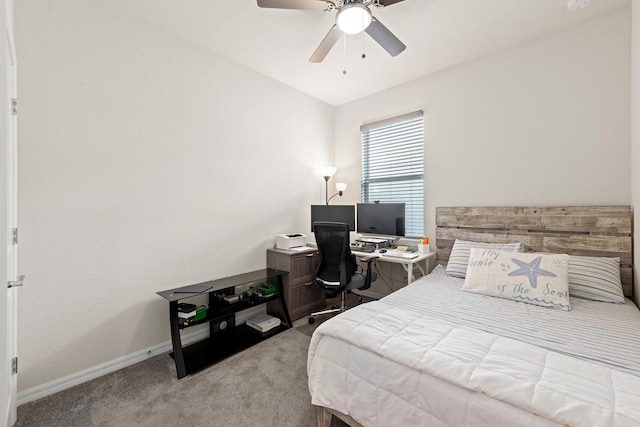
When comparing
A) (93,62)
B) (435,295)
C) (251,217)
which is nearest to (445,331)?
(435,295)

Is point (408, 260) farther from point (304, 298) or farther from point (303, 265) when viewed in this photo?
point (304, 298)

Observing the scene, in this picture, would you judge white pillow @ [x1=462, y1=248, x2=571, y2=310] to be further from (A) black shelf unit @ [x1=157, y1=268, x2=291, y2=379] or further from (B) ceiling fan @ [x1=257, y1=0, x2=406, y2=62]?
(B) ceiling fan @ [x1=257, y1=0, x2=406, y2=62]

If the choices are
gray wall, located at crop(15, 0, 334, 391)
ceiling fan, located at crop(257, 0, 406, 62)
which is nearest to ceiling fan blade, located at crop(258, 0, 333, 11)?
ceiling fan, located at crop(257, 0, 406, 62)

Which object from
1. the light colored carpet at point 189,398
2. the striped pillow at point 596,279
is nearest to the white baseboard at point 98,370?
the light colored carpet at point 189,398

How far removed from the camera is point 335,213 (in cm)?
349

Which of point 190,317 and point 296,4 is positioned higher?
point 296,4

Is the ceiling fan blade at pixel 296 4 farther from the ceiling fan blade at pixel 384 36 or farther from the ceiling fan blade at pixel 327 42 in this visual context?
the ceiling fan blade at pixel 384 36

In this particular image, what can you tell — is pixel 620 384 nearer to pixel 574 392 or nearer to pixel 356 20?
pixel 574 392

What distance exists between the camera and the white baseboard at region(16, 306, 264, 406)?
5.78ft

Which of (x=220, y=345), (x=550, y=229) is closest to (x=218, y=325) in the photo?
(x=220, y=345)

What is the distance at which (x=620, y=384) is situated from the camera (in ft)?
3.22

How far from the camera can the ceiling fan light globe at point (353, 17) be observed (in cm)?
A: 169

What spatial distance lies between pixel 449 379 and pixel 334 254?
1754 millimetres

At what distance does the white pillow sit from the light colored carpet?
1.58 m
